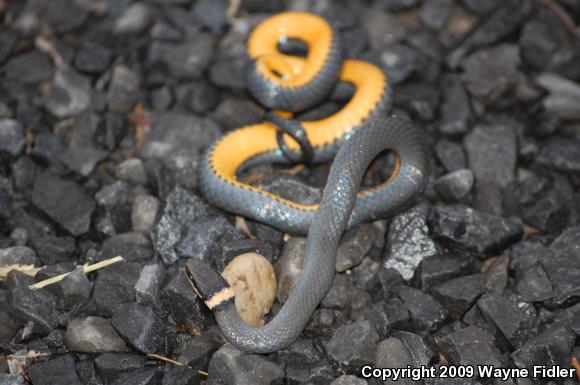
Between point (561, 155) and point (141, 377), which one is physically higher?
point (561, 155)

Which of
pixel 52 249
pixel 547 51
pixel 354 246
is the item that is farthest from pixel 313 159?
pixel 547 51

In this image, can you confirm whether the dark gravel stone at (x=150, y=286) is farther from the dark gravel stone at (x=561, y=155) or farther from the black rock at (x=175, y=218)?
the dark gravel stone at (x=561, y=155)

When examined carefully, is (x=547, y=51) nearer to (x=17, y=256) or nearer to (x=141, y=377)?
(x=141, y=377)

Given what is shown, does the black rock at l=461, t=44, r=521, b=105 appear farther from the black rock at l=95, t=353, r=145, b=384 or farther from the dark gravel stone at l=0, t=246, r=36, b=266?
the dark gravel stone at l=0, t=246, r=36, b=266

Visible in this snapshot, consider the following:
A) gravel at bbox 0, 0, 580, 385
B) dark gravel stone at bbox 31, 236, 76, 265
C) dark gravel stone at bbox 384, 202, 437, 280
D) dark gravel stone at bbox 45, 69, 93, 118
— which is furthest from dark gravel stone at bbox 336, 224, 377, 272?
dark gravel stone at bbox 45, 69, 93, 118

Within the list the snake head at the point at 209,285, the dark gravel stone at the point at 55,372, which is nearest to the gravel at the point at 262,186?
the dark gravel stone at the point at 55,372

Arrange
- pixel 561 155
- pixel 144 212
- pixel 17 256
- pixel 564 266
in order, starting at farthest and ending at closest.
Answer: pixel 561 155 < pixel 144 212 < pixel 17 256 < pixel 564 266

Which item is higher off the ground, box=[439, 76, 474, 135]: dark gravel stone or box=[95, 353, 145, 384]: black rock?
box=[439, 76, 474, 135]: dark gravel stone
